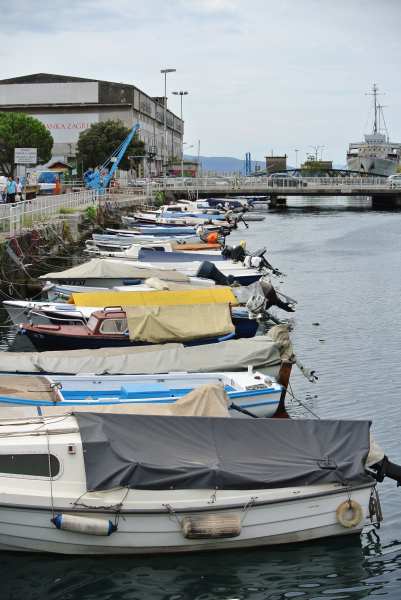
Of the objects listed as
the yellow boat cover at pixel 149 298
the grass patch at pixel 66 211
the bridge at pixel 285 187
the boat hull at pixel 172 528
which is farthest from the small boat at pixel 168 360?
the bridge at pixel 285 187

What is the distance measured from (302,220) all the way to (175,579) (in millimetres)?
90146

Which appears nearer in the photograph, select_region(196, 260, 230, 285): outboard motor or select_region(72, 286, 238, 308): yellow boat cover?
select_region(72, 286, 238, 308): yellow boat cover

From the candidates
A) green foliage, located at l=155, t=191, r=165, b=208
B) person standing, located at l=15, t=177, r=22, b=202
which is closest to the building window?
person standing, located at l=15, t=177, r=22, b=202

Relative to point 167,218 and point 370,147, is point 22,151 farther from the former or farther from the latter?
point 370,147

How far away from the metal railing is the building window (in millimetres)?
29104

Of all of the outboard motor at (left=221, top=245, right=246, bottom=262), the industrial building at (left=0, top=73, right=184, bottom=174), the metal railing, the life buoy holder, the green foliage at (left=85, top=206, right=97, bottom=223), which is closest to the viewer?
the life buoy holder

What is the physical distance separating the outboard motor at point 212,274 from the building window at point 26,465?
23.7 meters

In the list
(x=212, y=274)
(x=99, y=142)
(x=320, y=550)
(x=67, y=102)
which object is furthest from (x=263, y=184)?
(x=320, y=550)

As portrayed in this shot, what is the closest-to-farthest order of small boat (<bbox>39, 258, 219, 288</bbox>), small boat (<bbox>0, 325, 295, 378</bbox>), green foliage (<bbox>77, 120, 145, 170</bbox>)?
small boat (<bbox>0, 325, 295, 378</bbox>) → small boat (<bbox>39, 258, 219, 288</bbox>) → green foliage (<bbox>77, 120, 145, 170</bbox>)

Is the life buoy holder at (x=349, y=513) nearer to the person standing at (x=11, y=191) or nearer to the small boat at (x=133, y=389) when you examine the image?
the small boat at (x=133, y=389)

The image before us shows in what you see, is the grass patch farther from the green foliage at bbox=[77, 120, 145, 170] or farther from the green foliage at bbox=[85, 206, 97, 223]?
the green foliage at bbox=[77, 120, 145, 170]

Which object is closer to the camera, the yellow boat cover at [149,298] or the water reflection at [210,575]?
the water reflection at [210,575]

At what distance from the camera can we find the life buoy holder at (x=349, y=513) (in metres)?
15.2

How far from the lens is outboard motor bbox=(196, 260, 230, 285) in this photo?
3794 cm
